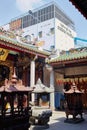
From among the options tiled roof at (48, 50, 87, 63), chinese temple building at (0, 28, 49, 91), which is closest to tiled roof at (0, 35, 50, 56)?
chinese temple building at (0, 28, 49, 91)

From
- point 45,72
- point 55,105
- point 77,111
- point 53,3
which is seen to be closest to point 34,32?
point 53,3

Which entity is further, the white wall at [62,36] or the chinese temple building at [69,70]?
the white wall at [62,36]

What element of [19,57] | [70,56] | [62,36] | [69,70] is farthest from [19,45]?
[62,36]

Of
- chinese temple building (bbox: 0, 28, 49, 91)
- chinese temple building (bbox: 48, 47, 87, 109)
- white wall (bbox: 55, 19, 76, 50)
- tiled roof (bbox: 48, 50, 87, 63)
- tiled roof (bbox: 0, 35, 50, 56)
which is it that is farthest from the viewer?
white wall (bbox: 55, 19, 76, 50)

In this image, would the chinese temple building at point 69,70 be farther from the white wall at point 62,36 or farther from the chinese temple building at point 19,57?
the white wall at point 62,36

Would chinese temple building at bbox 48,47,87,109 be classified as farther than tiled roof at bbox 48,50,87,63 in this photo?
Yes

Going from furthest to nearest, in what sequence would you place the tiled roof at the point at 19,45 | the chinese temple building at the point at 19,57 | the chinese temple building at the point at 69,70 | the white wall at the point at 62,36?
1. the white wall at the point at 62,36
2. the chinese temple building at the point at 69,70
3. the chinese temple building at the point at 19,57
4. the tiled roof at the point at 19,45

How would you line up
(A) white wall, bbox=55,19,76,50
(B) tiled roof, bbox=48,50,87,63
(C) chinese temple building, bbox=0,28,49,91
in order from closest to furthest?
(C) chinese temple building, bbox=0,28,49,91
(B) tiled roof, bbox=48,50,87,63
(A) white wall, bbox=55,19,76,50

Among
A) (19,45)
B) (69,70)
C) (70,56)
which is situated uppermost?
(19,45)

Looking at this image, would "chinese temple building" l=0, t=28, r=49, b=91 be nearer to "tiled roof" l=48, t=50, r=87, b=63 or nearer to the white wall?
"tiled roof" l=48, t=50, r=87, b=63

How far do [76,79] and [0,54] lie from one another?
23.8 feet

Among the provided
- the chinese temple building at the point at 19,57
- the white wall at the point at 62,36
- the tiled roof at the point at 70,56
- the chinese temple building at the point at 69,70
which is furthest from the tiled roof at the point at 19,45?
the white wall at the point at 62,36

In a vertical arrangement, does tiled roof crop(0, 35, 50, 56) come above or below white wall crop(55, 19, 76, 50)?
below

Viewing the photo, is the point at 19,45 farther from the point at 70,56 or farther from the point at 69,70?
the point at 69,70
